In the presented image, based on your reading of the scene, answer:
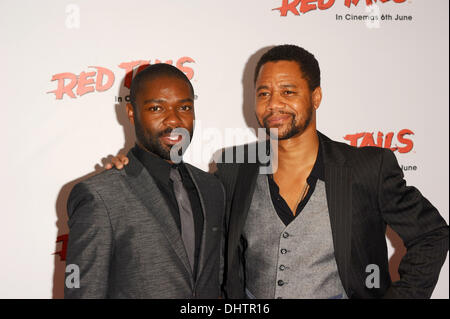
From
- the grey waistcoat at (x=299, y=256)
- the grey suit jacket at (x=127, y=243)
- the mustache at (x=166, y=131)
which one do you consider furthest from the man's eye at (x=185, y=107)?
the grey waistcoat at (x=299, y=256)

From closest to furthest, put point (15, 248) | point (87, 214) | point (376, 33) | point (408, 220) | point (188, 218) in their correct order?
point (87, 214)
point (188, 218)
point (408, 220)
point (15, 248)
point (376, 33)

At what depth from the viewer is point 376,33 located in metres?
Answer: 3.36

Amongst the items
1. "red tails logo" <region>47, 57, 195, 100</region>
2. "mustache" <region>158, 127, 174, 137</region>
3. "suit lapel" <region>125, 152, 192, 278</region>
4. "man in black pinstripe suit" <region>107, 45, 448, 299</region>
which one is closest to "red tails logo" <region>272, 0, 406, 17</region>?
"man in black pinstripe suit" <region>107, 45, 448, 299</region>

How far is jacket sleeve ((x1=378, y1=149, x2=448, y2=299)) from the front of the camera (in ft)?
7.20

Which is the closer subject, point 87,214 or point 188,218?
point 87,214

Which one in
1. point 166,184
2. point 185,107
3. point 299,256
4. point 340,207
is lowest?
point 299,256

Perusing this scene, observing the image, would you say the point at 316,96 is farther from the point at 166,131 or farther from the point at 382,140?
the point at 382,140

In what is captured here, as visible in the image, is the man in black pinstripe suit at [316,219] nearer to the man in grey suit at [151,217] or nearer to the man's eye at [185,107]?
the man in grey suit at [151,217]

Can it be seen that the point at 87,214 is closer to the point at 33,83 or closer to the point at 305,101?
the point at 305,101

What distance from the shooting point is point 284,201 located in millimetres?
2281

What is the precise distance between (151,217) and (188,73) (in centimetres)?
155

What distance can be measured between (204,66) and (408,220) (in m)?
1.88

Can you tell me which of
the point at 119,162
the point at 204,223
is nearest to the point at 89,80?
the point at 119,162

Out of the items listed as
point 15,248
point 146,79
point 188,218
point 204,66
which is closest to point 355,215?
point 188,218
